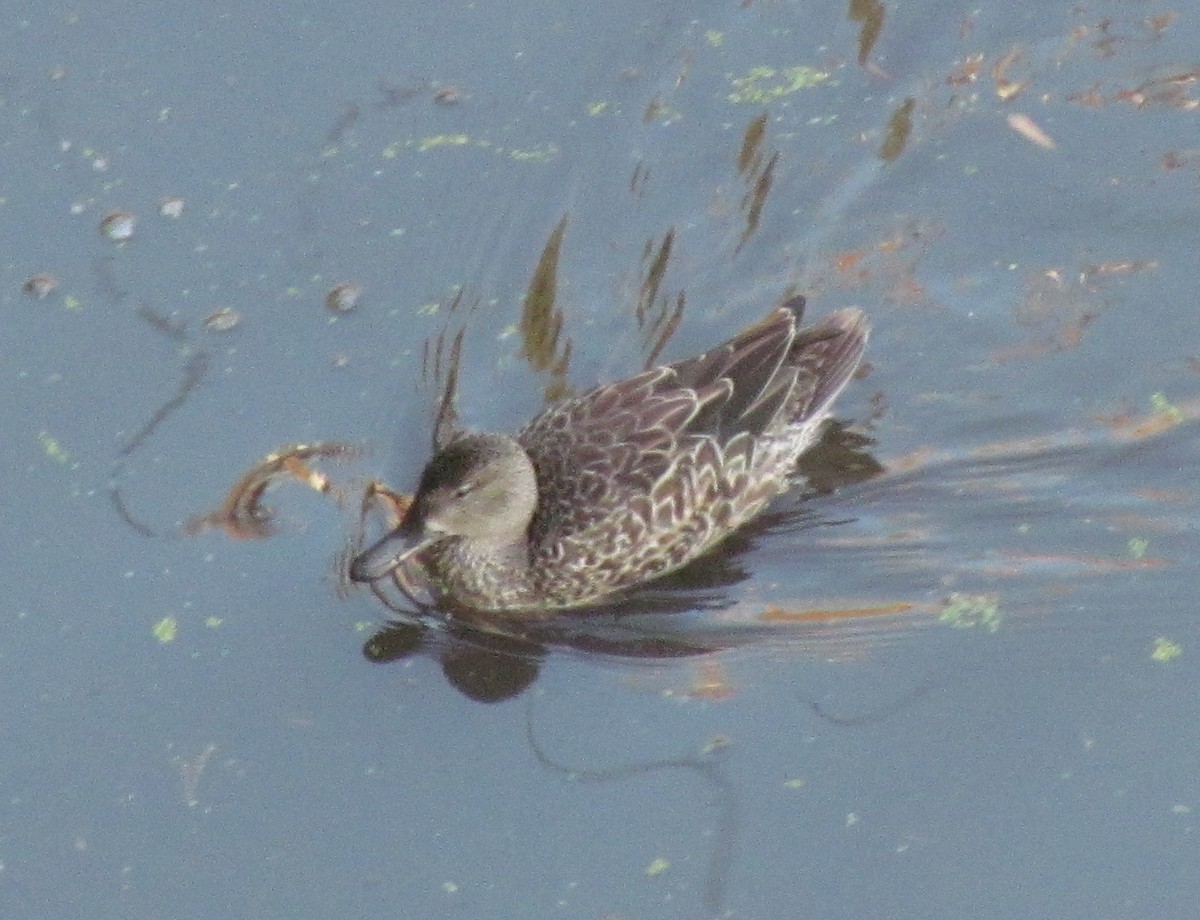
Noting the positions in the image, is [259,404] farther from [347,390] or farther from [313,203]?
[313,203]

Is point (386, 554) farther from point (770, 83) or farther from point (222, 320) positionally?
point (770, 83)

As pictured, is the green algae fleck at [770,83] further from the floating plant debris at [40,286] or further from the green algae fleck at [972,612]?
the floating plant debris at [40,286]

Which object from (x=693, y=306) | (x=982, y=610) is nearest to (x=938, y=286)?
(x=693, y=306)

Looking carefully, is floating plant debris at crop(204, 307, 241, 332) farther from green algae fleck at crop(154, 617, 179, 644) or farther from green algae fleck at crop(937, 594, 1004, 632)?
green algae fleck at crop(937, 594, 1004, 632)

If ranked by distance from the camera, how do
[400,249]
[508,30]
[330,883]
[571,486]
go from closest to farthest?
[330,883] → [571,486] → [400,249] → [508,30]

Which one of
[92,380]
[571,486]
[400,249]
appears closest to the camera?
[571,486]

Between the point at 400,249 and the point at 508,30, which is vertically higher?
the point at 508,30

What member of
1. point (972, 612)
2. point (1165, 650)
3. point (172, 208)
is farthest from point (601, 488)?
point (172, 208)

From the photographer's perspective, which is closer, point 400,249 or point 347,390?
point 347,390

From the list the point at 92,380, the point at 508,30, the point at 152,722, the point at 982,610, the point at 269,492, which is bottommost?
the point at 982,610

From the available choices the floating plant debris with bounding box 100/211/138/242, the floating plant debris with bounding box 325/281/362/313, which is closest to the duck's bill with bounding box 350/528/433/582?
the floating plant debris with bounding box 325/281/362/313
